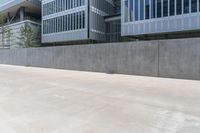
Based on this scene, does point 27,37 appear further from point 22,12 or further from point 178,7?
point 178,7

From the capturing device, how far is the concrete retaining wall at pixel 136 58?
417 inches

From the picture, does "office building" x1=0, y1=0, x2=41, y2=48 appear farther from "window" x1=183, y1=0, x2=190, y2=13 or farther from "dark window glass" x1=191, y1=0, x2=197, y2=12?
"dark window glass" x1=191, y1=0, x2=197, y2=12

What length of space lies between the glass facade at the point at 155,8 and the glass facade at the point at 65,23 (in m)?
7.84

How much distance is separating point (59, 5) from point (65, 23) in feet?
11.9

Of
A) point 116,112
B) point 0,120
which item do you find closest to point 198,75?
point 116,112

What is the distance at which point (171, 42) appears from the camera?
36.6ft

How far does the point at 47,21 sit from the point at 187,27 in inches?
990

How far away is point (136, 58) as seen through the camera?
12.5 metres

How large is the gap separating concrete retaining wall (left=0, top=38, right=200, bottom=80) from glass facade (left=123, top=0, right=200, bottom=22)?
516 inches

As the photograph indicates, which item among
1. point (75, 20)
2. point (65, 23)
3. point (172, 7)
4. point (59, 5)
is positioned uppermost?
point (59, 5)

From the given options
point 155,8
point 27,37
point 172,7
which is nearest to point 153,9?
point 155,8

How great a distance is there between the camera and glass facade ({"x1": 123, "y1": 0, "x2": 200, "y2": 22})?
73.2 ft

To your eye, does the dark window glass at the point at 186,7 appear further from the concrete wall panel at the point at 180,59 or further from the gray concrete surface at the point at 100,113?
the gray concrete surface at the point at 100,113

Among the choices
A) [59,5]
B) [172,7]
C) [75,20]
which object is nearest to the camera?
[172,7]
